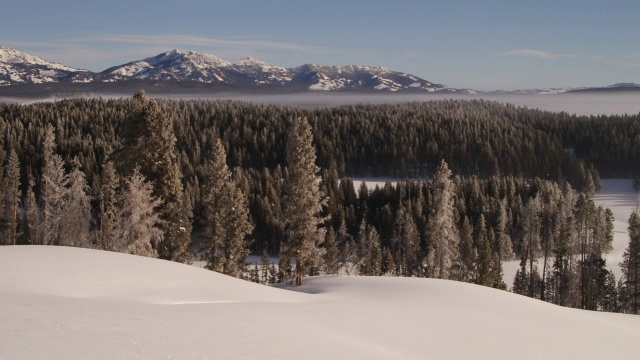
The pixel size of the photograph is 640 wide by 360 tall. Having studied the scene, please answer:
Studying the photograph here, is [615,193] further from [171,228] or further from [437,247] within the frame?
[171,228]

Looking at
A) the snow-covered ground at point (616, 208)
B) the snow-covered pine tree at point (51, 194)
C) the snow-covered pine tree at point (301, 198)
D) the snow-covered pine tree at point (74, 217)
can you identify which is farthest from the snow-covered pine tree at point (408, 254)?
the snow-covered pine tree at point (51, 194)

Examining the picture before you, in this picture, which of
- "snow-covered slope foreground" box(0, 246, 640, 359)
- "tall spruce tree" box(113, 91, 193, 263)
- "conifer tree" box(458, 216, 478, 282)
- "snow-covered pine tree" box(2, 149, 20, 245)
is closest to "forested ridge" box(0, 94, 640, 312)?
"tall spruce tree" box(113, 91, 193, 263)

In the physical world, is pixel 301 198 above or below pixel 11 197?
Result: above

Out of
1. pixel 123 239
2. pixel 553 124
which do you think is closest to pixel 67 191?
pixel 123 239

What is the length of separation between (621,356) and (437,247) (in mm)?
25948

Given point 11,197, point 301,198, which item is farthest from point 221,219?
point 11,197

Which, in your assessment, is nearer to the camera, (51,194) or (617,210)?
(51,194)

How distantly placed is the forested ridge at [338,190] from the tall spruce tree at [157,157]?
0.07 m

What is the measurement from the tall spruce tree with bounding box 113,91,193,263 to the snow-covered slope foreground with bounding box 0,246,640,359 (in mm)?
11306

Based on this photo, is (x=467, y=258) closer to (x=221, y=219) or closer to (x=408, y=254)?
(x=408, y=254)

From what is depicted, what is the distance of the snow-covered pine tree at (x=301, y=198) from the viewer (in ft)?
105

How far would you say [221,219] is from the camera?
1264 inches

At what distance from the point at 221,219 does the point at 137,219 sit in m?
6.76

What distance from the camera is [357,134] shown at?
167m
